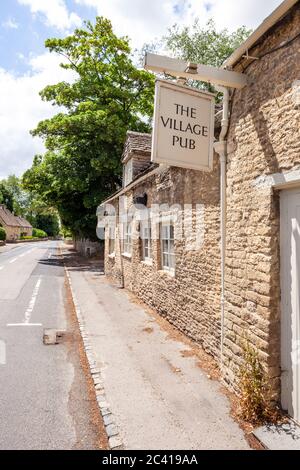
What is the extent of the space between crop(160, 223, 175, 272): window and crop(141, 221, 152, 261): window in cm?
119

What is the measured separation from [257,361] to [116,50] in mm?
26350

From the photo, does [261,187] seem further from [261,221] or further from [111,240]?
[111,240]

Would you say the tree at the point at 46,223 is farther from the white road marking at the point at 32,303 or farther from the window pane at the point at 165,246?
the window pane at the point at 165,246

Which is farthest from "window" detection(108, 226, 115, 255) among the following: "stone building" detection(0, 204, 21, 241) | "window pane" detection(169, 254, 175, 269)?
"stone building" detection(0, 204, 21, 241)

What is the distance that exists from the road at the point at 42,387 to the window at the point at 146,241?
320 cm

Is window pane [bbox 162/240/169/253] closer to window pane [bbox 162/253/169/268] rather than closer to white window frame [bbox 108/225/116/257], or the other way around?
window pane [bbox 162/253/169/268]

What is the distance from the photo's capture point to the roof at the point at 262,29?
373 centimetres

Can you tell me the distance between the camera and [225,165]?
5.20 metres

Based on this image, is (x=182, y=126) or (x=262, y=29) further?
(x=182, y=126)

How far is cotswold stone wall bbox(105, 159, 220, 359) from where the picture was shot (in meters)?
5.93

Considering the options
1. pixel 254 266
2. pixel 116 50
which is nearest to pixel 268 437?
pixel 254 266

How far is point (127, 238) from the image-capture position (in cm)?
1333

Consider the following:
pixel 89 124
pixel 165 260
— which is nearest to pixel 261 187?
pixel 165 260

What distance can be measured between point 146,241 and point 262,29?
7.58m
